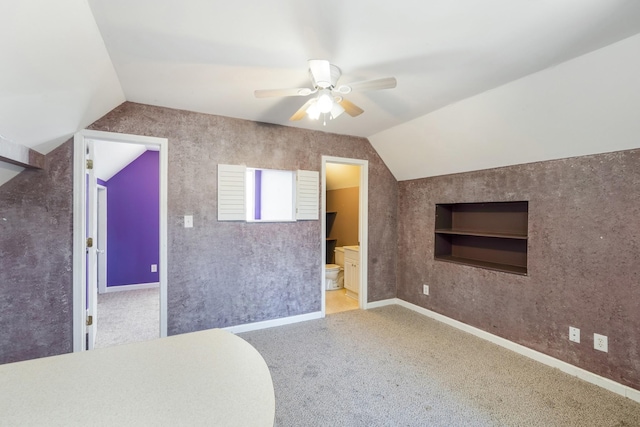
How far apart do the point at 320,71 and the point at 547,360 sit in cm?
304

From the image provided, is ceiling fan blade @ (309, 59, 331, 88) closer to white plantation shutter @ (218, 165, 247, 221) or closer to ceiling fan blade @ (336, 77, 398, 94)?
ceiling fan blade @ (336, 77, 398, 94)

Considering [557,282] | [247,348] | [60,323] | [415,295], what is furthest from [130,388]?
[415,295]

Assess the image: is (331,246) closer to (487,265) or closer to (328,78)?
(487,265)

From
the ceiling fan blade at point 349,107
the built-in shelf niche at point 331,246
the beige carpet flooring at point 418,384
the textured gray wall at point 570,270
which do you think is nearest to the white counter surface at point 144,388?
the beige carpet flooring at point 418,384

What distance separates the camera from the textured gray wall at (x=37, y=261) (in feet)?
7.45

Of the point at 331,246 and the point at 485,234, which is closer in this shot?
the point at 485,234

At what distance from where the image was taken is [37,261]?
2361 millimetres

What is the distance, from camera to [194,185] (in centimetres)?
294

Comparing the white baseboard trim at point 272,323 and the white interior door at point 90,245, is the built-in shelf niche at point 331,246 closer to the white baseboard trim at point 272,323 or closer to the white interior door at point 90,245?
the white baseboard trim at point 272,323

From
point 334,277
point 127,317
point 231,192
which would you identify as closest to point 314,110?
point 231,192

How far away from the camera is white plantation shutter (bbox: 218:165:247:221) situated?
3043 mm

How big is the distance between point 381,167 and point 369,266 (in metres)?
1.38

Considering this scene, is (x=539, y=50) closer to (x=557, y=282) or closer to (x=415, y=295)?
(x=557, y=282)

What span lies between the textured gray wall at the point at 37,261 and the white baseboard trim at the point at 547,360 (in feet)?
12.5
